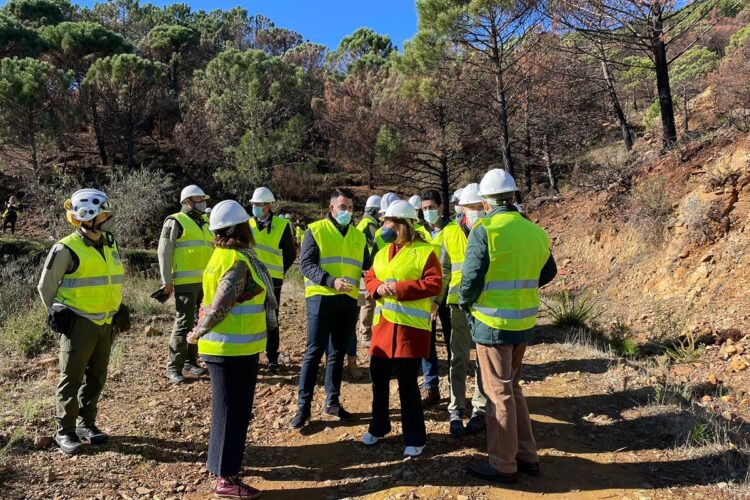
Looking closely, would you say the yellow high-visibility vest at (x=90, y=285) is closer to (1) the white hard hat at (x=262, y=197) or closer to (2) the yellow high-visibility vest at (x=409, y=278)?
(1) the white hard hat at (x=262, y=197)

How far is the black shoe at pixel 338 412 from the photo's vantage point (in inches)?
170

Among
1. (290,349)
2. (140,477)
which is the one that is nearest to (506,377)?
(140,477)

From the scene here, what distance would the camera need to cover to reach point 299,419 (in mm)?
4156

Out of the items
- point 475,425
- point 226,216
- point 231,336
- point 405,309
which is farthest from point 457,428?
point 226,216

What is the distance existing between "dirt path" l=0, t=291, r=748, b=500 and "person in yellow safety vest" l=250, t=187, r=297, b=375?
53 cm

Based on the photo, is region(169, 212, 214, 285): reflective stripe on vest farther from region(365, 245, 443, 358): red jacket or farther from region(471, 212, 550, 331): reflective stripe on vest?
region(471, 212, 550, 331): reflective stripe on vest

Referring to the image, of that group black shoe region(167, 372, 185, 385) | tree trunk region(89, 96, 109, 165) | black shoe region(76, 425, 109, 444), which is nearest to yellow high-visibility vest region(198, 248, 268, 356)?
black shoe region(76, 425, 109, 444)

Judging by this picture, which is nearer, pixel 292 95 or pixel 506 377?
pixel 506 377

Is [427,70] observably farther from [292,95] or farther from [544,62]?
[292,95]

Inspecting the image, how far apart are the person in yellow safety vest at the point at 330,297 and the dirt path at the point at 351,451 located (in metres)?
0.31

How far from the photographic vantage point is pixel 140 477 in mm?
3521

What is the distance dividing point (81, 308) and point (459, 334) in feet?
9.57

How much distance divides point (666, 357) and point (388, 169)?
18422mm

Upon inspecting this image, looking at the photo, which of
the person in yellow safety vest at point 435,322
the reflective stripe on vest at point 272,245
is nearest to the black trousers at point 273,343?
the reflective stripe on vest at point 272,245
